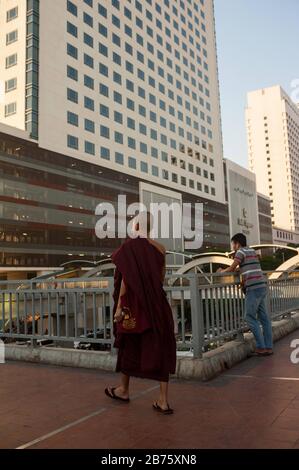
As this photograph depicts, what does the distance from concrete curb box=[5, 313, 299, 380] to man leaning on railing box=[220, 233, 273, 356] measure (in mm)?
208

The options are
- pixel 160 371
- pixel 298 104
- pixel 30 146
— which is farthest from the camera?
pixel 298 104

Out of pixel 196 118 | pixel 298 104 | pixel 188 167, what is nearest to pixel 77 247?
pixel 188 167

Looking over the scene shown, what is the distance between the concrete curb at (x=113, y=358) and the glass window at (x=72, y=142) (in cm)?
4220

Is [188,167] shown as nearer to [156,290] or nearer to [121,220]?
[121,220]

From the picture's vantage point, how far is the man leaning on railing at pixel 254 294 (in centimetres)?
568

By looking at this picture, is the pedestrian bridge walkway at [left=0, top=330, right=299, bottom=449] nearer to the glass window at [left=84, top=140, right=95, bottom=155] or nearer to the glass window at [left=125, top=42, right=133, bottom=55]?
the glass window at [left=84, top=140, right=95, bottom=155]

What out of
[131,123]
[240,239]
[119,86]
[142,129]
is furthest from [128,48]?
[240,239]

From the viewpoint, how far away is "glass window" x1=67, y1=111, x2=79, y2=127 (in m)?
45.8

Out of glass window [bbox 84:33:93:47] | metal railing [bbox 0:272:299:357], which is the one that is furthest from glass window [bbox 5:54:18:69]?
metal railing [bbox 0:272:299:357]

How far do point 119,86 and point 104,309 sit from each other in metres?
52.0

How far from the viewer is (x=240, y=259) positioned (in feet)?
18.9

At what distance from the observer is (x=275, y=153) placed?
14062 cm

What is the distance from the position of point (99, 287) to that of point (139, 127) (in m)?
52.3
